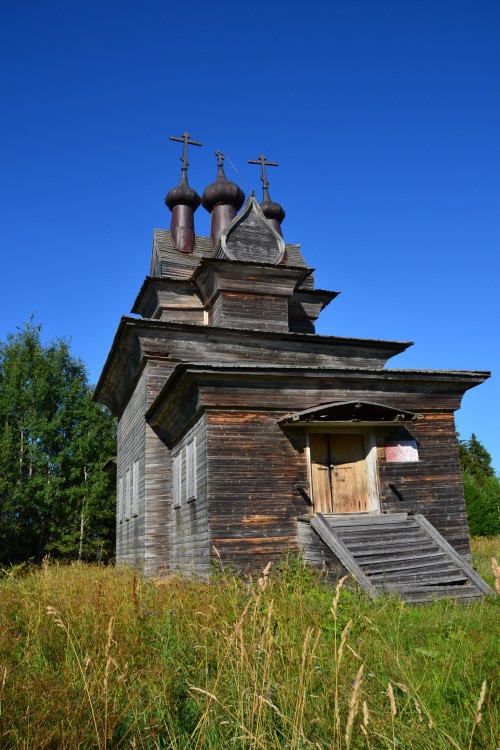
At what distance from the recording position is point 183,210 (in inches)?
906

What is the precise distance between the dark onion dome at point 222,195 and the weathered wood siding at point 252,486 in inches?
545

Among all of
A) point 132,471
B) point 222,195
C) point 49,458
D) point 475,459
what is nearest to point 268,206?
point 222,195

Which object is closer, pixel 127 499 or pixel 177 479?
pixel 177 479

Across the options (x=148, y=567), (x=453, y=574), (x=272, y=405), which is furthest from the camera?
(x=148, y=567)

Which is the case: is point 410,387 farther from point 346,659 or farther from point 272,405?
point 346,659

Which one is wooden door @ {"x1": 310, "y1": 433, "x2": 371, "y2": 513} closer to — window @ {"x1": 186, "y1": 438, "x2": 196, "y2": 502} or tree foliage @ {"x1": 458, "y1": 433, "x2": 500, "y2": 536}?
window @ {"x1": 186, "y1": 438, "x2": 196, "y2": 502}

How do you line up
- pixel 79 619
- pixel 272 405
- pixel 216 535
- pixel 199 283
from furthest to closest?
1. pixel 199 283
2. pixel 272 405
3. pixel 216 535
4. pixel 79 619

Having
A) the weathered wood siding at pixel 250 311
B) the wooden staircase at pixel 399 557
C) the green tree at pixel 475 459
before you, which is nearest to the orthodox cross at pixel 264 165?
the weathered wood siding at pixel 250 311

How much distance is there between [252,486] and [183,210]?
14997mm

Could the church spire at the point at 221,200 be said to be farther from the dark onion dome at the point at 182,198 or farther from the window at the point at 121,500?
the window at the point at 121,500

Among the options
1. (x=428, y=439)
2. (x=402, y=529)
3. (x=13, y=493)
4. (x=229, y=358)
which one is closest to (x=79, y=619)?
(x=402, y=529)

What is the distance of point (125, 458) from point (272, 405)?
8.67m

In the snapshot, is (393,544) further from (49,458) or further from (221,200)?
(49,458)

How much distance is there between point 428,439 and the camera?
Answer: 12672 mm
